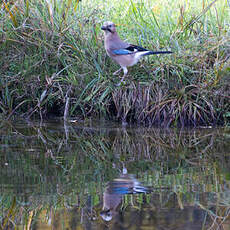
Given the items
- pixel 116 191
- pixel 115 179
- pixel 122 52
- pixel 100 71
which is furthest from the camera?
pixel 100 71

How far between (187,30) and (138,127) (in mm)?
1576

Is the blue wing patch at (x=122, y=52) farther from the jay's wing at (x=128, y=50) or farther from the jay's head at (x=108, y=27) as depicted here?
the jay's head at (x=108, y=27)

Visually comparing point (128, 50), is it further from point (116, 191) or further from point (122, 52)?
point (116, 191)

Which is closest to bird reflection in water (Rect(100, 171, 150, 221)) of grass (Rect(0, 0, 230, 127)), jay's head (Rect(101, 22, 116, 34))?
grass (Rect(0, 0, 230, 127))

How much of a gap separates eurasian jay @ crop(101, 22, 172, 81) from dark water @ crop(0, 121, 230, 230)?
0.89 meters

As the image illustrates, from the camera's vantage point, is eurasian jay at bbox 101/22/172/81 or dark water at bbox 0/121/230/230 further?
eurasian jay at bbox 101/22/172/81

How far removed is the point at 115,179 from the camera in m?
3.36

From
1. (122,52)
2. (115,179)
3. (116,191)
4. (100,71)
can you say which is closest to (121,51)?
(122,52)

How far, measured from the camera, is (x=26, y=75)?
247 inches

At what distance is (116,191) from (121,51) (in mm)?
3090

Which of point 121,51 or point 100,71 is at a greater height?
point 121,51

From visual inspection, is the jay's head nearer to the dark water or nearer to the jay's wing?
the jay's wing

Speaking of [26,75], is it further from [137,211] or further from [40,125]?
[137,211]

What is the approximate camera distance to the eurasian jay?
19.3ft
